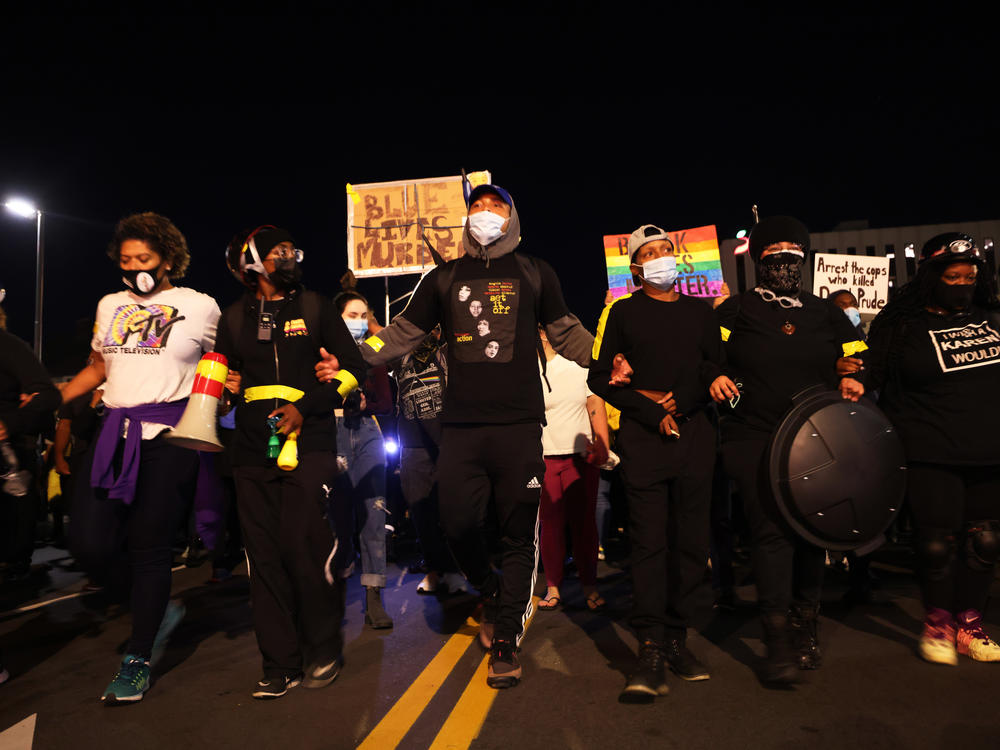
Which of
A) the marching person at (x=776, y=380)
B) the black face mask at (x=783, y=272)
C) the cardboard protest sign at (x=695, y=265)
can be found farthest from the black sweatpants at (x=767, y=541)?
the cardboard protest sign at (x=695, y=265)

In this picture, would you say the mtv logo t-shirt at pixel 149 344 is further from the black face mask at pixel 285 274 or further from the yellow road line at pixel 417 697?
the yellow road line at pixel 417 697

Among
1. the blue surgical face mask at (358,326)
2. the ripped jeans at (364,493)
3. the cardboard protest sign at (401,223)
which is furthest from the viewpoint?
the cardboard protest sign at (401,223)

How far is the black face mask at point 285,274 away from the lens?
4246mm

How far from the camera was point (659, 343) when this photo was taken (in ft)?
14.1

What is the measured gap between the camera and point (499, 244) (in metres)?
4.46

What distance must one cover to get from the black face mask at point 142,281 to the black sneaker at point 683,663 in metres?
3.57

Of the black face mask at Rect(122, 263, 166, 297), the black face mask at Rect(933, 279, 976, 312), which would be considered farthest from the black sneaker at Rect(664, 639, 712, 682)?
the black face mask at Rect(122, 263, 166, 297)

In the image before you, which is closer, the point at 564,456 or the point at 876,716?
the point at 876,716

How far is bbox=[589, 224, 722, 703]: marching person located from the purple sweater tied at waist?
256 centimetres

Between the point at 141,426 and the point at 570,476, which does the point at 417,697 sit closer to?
the point at 141,426

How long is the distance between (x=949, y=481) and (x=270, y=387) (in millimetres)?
3916

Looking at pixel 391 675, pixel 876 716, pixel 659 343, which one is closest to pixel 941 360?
pixel 659 343

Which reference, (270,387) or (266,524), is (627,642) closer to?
(266,524)

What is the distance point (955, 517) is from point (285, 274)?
4.09 meters
